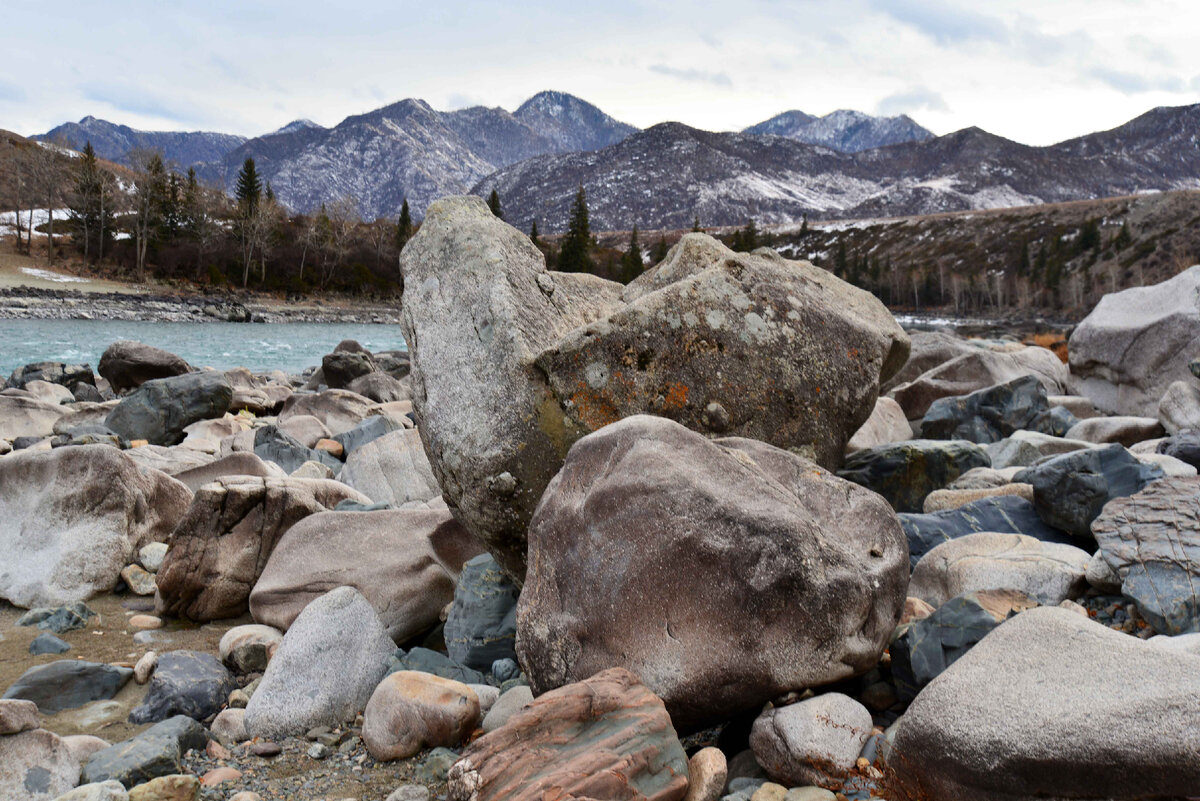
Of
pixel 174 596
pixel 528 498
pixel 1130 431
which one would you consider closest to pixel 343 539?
pixel 174 596

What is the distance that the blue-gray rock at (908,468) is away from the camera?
267 inches

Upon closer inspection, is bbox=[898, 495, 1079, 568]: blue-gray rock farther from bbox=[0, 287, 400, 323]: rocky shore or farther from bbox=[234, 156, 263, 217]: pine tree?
bbox=[234, 156, 263, 217]: pine tree

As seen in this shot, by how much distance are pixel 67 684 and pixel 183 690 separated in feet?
2.47

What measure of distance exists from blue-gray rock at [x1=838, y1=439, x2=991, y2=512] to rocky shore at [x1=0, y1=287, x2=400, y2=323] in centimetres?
5120

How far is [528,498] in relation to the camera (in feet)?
15.6

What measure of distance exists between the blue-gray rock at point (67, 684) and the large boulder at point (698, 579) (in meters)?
2.74

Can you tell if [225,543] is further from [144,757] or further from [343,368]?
[343,368]

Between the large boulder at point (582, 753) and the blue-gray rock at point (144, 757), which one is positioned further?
the blue-gray rock at point (144, 757)

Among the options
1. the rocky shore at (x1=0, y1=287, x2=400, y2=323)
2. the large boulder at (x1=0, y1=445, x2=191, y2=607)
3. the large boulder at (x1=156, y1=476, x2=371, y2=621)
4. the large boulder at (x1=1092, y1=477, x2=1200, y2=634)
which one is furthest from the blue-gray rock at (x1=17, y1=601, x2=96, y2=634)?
the rocky shore at (x1=0, y1=287, x2=400, y2=323)

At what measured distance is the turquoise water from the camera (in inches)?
1146

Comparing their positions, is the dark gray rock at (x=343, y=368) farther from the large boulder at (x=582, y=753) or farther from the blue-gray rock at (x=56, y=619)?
the large boulder at (x=582, y=753)

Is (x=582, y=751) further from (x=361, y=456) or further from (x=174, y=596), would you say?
(x=361, y=456)

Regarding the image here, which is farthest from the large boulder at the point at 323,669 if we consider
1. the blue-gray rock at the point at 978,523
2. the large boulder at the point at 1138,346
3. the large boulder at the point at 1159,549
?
the large boulder at the point at 1138,346

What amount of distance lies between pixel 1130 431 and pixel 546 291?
7.22 metres
